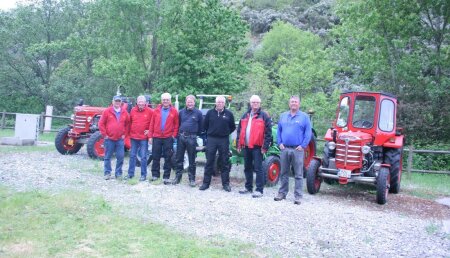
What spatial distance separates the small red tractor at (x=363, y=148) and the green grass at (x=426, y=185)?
1.01 meters

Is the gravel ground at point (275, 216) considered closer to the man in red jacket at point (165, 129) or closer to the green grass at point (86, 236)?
the green grass at point (86, 236)

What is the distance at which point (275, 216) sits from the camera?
638 centimetres

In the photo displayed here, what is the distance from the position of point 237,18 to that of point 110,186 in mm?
11897

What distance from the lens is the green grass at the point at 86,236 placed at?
4535 millimetres

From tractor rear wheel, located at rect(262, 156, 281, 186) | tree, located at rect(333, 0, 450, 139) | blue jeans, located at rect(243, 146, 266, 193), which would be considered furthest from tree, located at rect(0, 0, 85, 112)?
blue jeans, located at rect(243, 146, 266, 193)

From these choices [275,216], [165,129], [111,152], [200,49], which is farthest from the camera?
[200,49]

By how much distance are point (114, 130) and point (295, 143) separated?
361 cm

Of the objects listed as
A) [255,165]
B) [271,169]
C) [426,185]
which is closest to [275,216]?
[255,165]

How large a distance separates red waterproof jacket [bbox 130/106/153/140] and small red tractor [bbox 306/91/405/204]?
334cm

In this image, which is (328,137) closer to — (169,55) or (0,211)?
(0,211)

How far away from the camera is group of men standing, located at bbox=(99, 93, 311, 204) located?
25.3 ft

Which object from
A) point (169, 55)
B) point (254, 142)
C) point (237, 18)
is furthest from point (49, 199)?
point (237, 18)

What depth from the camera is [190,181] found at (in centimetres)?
848

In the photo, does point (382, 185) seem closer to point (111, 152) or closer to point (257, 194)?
point (257, 194)
